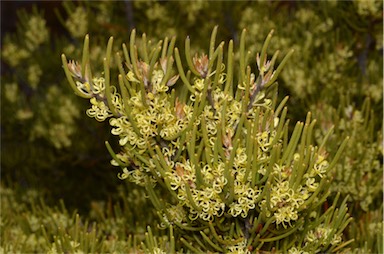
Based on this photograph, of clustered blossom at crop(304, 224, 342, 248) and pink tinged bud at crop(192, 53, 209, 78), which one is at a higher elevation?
pink tinged bud at crop(192, 53, 209, 78)

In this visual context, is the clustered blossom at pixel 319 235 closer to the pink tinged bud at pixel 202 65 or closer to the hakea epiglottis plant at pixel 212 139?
the hakea epiglottis plant at pixel 212 139

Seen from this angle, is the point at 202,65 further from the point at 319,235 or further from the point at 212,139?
the point at 319,235

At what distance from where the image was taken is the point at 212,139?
4.07ft

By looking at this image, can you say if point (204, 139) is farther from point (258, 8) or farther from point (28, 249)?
point (258, 8)

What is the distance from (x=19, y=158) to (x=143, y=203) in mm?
1384

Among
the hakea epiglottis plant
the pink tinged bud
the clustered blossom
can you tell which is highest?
the pink tinged bud

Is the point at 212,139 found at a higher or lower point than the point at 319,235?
higher

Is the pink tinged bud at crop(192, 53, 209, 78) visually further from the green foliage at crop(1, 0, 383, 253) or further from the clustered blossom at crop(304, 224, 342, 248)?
the clustered blossom at crop(304, 224, 342, 248)

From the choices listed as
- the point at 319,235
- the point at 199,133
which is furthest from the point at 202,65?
the point at 319,235

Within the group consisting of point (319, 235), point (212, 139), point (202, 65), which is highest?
point (202, 65)

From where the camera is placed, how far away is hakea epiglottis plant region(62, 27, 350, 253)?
3.91ft

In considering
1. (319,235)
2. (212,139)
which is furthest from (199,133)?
(319,235)

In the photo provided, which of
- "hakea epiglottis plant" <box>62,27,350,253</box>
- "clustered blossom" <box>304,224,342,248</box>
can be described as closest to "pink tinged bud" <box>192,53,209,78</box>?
"hakea epiglottis plant" <box>62,27,350,253</box>

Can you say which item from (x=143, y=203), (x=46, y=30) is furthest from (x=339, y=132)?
(x=46, y=30)
